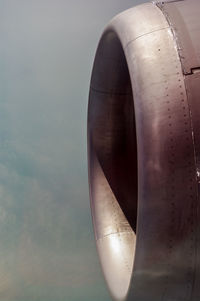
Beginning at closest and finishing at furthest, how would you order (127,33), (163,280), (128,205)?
(163,280), (127,33), (128,205)

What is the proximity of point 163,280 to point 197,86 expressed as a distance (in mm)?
881

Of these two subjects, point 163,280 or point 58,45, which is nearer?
point 163,280

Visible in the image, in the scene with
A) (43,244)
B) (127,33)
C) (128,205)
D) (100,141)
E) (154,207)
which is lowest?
(43,244)

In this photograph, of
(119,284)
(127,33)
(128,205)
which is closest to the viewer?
(127,33)

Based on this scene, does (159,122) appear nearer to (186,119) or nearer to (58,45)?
(186,119)

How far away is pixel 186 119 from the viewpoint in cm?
164

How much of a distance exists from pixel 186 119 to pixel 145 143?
201 mm

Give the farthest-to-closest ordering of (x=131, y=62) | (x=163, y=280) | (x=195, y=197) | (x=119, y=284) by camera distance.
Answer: (x=119, y=284) < (x=131, y=62) < (x=163, y=280) < (x=195, y=197)

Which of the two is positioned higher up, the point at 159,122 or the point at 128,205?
the point at 159,122

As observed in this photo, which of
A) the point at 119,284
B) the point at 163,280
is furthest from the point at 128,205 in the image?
the point at 163,280

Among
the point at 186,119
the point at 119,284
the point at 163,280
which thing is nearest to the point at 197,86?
the point at 186,119

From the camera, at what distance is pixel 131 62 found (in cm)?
190

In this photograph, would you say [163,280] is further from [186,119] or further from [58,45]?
[58,45]

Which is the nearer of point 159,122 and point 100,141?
point 159,122
